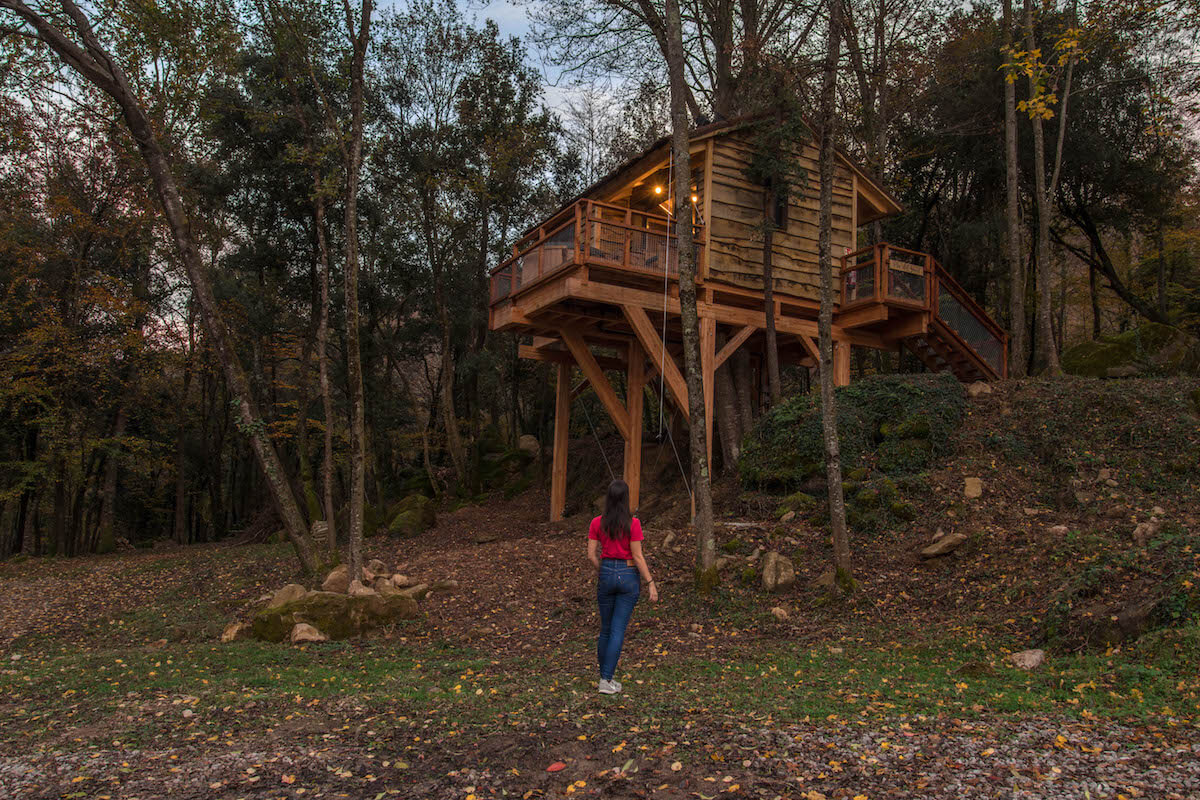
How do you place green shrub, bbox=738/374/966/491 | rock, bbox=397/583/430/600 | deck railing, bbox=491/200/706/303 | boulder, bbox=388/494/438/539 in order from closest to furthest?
rock, bbox=397/583/430/600 < green shrub, bbox=738/374/966/491 < deck railing, bbox=491/200/706/303 < boulder, bbox=388/494/438/539

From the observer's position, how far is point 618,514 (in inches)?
236

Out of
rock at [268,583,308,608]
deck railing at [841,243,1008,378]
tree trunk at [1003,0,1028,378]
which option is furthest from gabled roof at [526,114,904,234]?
rock at [268,583,308,608]

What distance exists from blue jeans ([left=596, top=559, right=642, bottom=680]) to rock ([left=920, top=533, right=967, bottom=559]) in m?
5.68

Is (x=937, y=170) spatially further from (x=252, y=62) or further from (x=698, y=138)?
(x=252, y=62)

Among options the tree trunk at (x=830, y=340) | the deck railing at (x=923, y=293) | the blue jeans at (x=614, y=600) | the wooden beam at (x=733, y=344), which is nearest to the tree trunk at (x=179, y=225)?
the wooden beam at (x=733, y=344)

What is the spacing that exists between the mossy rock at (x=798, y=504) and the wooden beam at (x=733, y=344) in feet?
11.0

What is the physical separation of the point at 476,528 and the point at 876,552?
39.1 ft

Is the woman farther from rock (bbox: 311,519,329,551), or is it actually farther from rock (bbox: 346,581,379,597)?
rock (bbox: 311,519,329,551)

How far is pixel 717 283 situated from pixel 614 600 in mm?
10633

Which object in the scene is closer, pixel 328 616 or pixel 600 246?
pixel 328 616

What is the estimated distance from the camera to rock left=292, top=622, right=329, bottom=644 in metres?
9.00

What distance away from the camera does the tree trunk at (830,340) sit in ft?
30.9

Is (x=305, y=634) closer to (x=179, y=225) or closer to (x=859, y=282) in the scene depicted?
(x=179, y=225)

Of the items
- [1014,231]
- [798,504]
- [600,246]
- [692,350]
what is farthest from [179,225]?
[1014,231]
